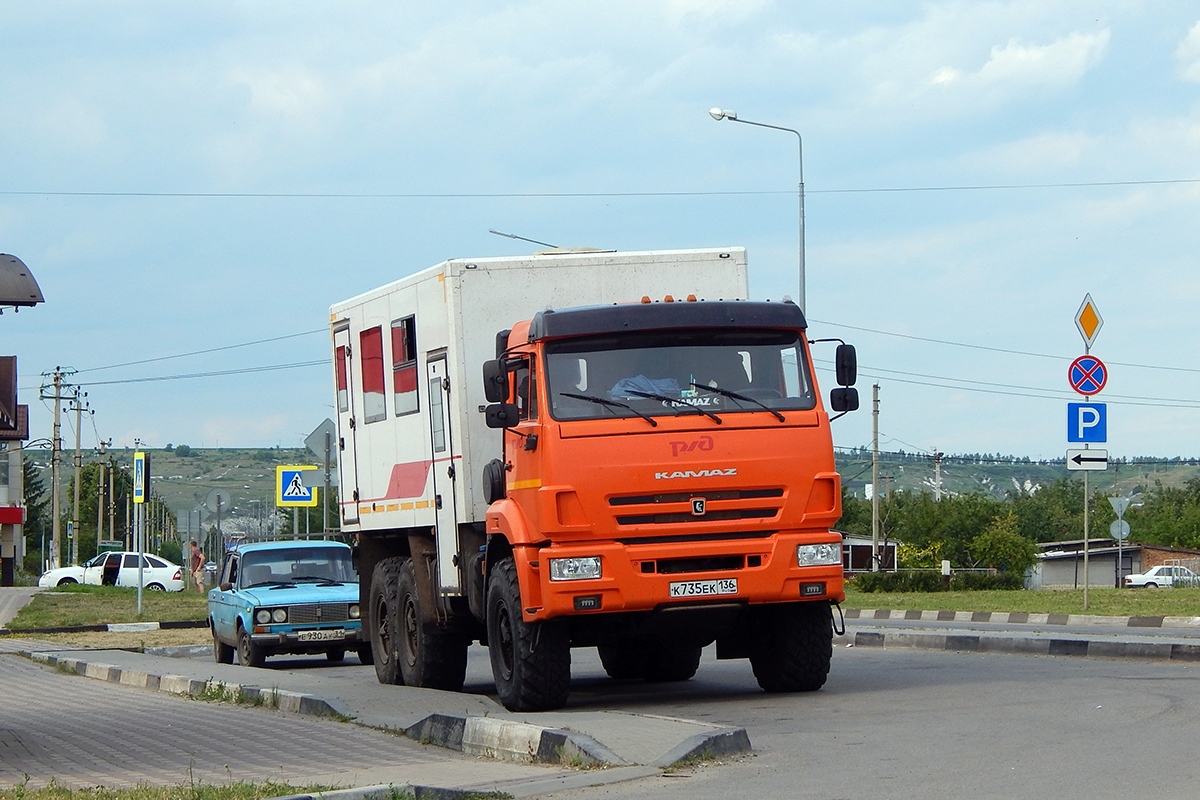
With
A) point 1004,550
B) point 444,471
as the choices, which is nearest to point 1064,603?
point 444,471

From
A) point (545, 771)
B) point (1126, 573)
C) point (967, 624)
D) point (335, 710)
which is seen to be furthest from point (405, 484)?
point (1126, 573)

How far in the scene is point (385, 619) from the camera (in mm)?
16391

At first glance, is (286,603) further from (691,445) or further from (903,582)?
(903,582)

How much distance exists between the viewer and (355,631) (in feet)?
69.0

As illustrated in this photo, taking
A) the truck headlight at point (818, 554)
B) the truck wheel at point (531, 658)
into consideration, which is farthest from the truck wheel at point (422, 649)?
the truck headlight at point (818, 554)

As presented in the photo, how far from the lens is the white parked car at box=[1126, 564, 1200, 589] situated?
284 ft

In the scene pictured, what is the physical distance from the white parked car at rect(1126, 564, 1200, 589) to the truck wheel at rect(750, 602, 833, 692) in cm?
7595

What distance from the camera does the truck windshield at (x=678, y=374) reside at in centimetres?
1186

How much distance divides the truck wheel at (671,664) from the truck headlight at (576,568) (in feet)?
13.8

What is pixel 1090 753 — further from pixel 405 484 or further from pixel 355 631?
pixel 355 631

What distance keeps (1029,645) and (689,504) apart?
21.4 ft

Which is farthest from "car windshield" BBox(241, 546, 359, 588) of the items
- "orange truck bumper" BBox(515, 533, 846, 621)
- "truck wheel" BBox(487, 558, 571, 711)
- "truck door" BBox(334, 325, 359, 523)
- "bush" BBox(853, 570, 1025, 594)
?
"bush" BBox(853, 570, 1025, 594)

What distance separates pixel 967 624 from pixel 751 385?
1444cm

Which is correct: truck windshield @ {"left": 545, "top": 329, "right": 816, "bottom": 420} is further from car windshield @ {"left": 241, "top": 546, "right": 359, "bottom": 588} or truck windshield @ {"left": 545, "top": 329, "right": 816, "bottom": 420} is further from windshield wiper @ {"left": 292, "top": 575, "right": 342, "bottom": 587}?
car windshield @ {"left": 241, "top": 546, "right": 359, "bottom": 588}
